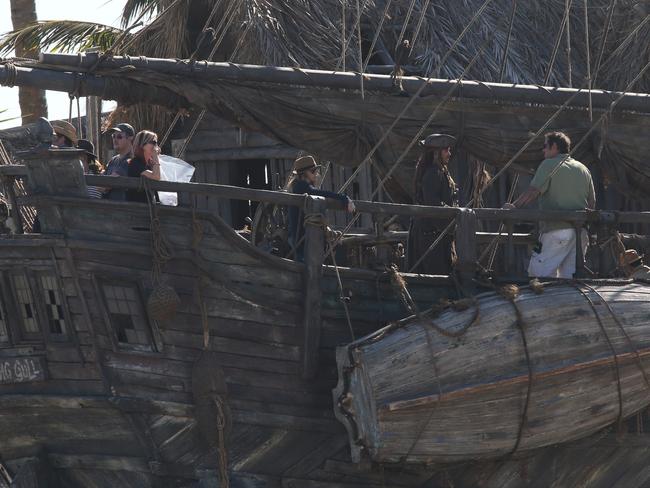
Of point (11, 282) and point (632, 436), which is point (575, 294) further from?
point (11, 282)

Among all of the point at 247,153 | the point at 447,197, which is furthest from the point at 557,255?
the point at 247,153

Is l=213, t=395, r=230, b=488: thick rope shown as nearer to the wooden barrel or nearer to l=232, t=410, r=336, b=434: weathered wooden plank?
l=232, t=410, r=336, b=434: weathered wooden plank

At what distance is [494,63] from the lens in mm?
15523

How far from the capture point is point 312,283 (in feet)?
32.6

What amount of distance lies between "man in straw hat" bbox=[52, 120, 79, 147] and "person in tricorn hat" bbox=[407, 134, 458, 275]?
101 inches

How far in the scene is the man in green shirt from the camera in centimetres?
1070

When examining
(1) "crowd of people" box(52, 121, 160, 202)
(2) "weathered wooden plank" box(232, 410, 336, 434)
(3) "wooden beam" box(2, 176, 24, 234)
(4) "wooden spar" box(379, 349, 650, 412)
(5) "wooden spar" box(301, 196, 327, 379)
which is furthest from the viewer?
(3) "wooden beam" box(2, 176, 24, 234)

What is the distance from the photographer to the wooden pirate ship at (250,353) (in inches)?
382

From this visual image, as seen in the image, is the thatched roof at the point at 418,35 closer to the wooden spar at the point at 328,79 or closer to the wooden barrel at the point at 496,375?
the wooden spar at the point at 328,79

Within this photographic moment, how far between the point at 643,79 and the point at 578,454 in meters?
6.11

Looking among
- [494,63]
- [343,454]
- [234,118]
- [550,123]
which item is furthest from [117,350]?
[494,63]

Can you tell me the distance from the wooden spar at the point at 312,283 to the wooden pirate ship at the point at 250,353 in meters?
0.01

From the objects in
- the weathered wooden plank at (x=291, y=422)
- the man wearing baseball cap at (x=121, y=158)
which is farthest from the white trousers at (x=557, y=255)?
the man wearing baseball cap at (x=121, y=158)

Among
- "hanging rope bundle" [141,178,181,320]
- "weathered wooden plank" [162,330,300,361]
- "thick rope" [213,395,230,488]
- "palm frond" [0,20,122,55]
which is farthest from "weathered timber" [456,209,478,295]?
"palm frond" [0,20,122,55]
